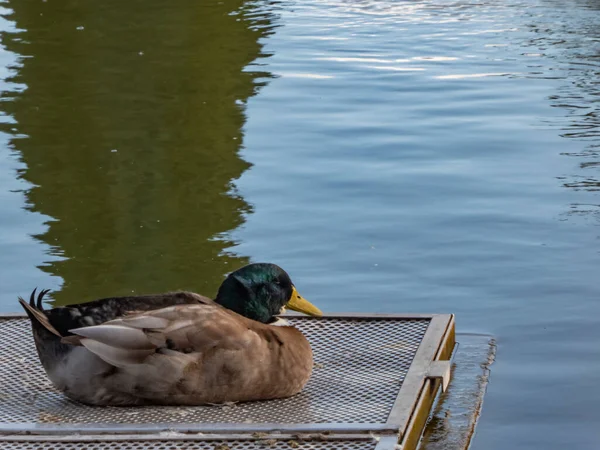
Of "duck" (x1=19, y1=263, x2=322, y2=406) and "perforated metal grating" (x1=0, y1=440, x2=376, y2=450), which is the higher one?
"duck" (x1=19, y1=263, x2=322, y2=406)

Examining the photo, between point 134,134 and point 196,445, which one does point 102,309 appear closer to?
point 196,445

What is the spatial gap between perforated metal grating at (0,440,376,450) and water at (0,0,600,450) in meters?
0.84

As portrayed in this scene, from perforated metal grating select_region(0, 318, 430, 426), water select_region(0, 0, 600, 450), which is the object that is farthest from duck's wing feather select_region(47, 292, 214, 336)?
water select_region(0, 0, 600, 450)

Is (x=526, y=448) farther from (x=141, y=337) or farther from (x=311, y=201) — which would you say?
(x=311, y=201)

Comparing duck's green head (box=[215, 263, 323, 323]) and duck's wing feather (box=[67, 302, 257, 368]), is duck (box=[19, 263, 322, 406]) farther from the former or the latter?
duck's green head (box=[215, 263, 323, 323])

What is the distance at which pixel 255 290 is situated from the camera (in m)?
4.97

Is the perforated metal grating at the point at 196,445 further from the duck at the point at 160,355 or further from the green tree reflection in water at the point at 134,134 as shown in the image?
the green tree reflection in water at the point at 134,134

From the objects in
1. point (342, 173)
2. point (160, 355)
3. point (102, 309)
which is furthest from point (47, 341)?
point (342, 173)

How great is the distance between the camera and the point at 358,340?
541 cm

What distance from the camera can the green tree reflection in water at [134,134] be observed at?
709cm

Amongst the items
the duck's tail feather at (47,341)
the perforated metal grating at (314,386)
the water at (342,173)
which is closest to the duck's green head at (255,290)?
the perforated metal grating at (314,386)

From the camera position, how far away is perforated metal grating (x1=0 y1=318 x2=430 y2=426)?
457 cm

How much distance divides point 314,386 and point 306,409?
276 mm

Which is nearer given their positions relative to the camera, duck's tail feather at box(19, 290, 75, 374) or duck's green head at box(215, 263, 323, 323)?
duck's tail feather at box(19, 290, 75, 374)
